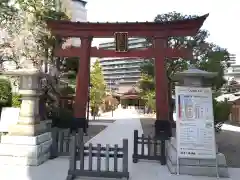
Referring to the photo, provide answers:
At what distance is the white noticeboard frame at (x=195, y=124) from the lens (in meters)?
5.95

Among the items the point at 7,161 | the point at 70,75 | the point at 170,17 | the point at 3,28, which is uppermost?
the point at 170,17

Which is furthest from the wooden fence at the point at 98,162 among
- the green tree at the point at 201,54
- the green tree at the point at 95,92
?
the green tree at the point at 95,92

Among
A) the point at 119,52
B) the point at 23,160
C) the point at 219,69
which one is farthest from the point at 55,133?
the point at 219,69

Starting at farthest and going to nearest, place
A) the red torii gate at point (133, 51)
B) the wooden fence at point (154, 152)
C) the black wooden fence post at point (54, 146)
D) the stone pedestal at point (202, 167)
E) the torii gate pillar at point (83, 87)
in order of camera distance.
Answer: the torii gate pillar at point (83, 87) < the red torii gate at point (133, 51) < the black wooden fence post at point (54, 146) < the wooden fence at point (154, 152) < the stone pedestal at point (202, 167)

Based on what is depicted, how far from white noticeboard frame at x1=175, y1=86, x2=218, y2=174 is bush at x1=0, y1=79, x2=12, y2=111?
8871mm

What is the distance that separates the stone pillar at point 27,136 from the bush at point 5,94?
5.47 metres

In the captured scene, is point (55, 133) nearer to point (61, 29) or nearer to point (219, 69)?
point (61, 29)

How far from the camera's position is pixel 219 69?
1570 cm

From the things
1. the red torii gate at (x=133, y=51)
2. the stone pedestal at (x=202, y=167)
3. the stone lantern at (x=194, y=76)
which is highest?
the red torii gate at (x=133, y=51)

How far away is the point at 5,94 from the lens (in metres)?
12.0

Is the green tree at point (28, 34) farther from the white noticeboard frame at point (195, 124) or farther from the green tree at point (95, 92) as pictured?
the green tree at point (95, 92)

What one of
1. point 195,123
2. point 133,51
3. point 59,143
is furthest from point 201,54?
point 59,143

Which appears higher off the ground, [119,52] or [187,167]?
[119,52]

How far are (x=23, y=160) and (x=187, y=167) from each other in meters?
4.07
